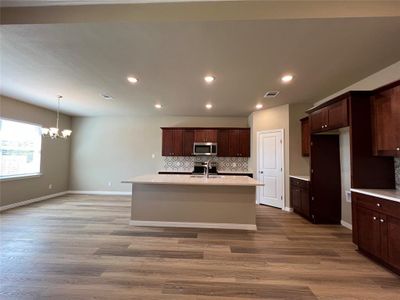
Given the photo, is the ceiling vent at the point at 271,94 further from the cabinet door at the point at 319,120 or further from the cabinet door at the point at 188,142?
the cabinet door at the point at 188,142

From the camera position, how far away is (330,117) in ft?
11.7

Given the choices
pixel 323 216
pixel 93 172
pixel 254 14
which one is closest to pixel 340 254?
pixel 323 216

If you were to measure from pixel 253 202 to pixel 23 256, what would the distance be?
11.4ft

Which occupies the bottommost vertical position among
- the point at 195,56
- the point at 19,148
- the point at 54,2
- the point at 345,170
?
the point at 345,170

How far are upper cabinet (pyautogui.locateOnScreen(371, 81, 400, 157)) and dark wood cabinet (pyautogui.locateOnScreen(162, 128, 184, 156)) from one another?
15.6 feet

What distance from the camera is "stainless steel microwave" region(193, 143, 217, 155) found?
6.42m

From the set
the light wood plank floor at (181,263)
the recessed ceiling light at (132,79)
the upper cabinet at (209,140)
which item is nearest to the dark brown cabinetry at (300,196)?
the light wood plank floor at (181,263)

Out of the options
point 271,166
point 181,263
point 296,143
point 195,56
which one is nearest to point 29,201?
point 181,263

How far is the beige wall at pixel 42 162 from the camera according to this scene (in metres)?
5.01

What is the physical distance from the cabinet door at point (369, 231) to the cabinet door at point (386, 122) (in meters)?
0.81

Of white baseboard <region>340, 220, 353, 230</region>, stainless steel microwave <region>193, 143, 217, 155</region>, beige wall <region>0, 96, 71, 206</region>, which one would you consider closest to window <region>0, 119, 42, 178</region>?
beige wall <region>0, 96, 71, 206</region>

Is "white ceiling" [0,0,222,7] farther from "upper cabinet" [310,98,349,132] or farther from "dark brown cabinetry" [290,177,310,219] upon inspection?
"dark brown cabinetry" [290,177,310,219]

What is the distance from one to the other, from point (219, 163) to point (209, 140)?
2.78 feet

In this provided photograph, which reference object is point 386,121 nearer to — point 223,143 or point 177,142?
point 223,143
